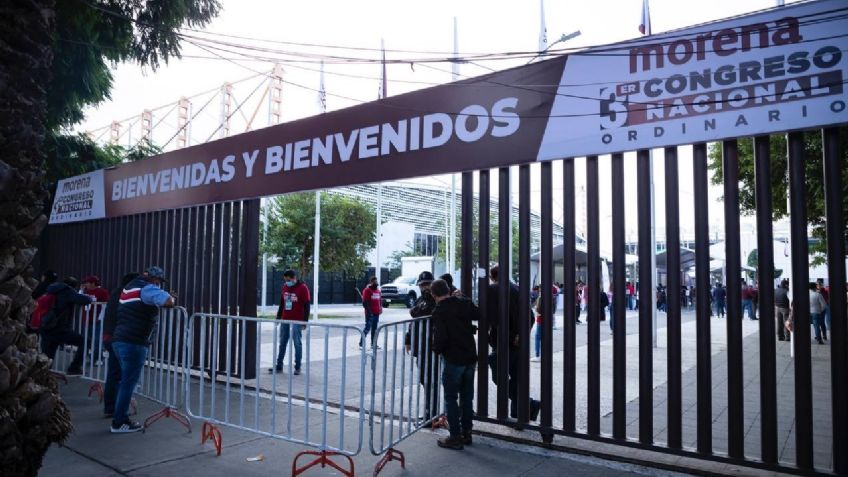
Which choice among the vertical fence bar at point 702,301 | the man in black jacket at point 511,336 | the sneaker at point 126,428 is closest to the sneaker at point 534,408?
the man in black jacket at point 511,336

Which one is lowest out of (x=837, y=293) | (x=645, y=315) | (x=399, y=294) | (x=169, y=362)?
(x=399, y=294)

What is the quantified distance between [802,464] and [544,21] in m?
13.4

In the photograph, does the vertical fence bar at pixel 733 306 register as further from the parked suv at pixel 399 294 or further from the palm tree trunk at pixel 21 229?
the parked suv at pixel 399 294

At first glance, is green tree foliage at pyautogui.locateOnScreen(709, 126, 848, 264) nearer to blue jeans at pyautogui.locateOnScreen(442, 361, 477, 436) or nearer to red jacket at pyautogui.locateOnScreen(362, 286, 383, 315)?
blue jeans at pyautogui.locateOnScreen(442, 361, 477, 436)

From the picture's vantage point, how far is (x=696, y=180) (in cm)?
484

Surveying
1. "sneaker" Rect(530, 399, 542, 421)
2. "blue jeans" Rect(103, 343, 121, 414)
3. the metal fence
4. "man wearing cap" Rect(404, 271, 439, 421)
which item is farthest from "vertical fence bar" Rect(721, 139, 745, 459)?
"blue jeans" Rect(103, 343, 121, 414)

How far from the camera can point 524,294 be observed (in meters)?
5.79

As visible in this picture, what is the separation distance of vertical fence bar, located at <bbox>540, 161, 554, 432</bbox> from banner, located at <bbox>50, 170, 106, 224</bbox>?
31.6 ft

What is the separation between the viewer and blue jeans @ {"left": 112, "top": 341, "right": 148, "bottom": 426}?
5.82 meters

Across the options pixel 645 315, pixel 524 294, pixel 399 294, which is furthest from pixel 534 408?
pixel 399 294

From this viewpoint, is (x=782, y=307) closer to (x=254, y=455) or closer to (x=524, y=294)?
(x=524, y=294)

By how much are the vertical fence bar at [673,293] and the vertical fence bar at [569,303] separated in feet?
2.89

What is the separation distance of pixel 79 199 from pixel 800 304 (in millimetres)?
13101

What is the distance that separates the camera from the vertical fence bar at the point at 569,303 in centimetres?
541
